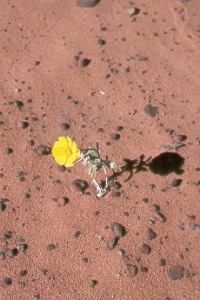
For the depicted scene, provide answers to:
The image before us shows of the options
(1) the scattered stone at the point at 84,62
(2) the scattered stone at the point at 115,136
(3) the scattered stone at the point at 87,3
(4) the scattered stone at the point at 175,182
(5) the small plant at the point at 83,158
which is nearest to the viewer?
(5) the small plant at the point at 83,158

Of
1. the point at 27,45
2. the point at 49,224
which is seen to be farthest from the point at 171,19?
the point at 49,224

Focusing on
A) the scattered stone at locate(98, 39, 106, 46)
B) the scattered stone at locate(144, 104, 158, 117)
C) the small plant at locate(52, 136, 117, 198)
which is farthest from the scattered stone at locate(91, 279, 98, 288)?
the scattered stone at locate(98, 39, 106, 46)

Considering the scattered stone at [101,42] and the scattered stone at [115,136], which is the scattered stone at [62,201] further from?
the scattered stone at [101,42]

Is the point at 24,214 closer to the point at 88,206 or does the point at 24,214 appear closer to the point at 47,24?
the point at 88,206

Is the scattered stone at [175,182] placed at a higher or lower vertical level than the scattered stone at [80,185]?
higher

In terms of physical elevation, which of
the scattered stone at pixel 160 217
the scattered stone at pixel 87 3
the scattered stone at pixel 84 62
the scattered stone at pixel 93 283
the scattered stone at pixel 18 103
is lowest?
the scattered stone at pixel 93 283

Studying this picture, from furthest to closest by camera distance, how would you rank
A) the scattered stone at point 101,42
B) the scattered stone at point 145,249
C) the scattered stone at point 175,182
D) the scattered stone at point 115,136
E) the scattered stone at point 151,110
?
the scattered stone at point 101,42
the scattered stone at point 151,110
the scattered stone at point 115,136
the scattered stone at point 175,182
the scattered stone at point 145,249

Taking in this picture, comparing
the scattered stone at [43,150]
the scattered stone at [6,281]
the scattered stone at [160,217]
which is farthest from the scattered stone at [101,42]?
the scattered stone at [6,281]
